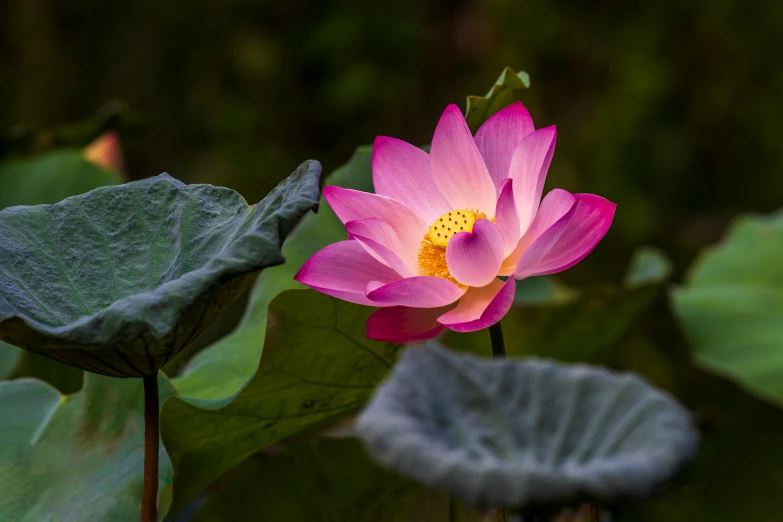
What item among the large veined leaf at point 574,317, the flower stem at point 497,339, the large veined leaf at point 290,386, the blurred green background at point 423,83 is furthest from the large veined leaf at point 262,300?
the blurred green background at point 423,83

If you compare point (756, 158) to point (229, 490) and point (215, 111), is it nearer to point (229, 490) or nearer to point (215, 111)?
point (215, 111)

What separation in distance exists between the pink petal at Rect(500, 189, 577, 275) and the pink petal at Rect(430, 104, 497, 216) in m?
0.03

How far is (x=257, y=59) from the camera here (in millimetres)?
2686

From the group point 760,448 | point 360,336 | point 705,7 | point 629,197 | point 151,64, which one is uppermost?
point 360,336

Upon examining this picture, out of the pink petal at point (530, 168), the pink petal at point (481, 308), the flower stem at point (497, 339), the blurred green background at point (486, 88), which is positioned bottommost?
the blurred green background at point (486, 88)

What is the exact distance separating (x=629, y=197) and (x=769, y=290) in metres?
1.09

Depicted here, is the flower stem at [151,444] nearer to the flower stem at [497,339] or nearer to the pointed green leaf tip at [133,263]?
the pointed green leaf tip at [133,263]

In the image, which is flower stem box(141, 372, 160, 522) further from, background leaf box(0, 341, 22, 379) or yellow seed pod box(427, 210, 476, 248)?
background leaf box(0, 341, 22, 379)

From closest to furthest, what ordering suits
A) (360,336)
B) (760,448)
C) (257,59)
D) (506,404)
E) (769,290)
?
(506,404) → (360,336) → (769,290) → (760,448) → (257,59)

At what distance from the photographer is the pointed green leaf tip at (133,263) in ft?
1.04

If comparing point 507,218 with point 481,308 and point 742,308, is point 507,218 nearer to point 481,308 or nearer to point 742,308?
point 481,308

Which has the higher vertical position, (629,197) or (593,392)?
(593,392)

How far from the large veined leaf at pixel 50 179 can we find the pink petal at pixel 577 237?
1.86 feet

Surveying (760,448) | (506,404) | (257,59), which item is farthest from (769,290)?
(257,59)
